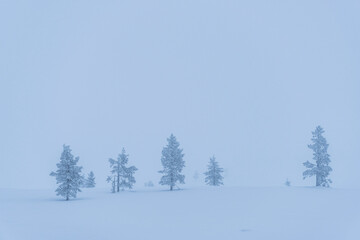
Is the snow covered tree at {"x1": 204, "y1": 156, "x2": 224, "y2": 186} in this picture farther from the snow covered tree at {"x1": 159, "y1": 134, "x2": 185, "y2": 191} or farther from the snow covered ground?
the snow covered ground

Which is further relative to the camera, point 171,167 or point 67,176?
point 171,167

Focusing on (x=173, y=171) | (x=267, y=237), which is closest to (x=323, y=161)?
(x=173, y=171)

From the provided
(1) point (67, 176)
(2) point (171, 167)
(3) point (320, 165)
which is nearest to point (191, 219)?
(1) point (67, 176)

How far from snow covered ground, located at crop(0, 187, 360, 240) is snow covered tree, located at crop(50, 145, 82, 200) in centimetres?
788

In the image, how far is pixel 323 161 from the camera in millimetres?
65125

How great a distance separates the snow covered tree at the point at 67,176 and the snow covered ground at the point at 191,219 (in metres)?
7.88

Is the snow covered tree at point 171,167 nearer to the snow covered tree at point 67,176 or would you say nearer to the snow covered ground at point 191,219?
the snow covered tree at point 67,176

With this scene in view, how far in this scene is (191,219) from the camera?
103 feet

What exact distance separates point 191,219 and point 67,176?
2501cm

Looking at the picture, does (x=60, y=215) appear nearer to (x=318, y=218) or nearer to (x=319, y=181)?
(x=318, y=218)

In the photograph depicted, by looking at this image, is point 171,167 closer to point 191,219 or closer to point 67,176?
point 67,176

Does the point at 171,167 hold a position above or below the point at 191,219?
above

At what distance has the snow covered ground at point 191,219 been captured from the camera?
25.1 meters

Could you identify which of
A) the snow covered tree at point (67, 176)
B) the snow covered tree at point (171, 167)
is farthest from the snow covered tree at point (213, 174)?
the snow covered tree at point (67, 176)
